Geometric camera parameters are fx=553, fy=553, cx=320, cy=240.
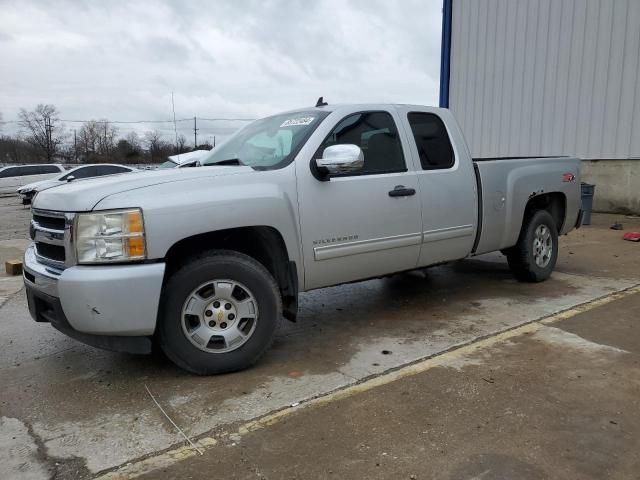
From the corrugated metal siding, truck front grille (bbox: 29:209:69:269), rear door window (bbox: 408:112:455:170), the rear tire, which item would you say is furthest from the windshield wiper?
the corrugated metal siding

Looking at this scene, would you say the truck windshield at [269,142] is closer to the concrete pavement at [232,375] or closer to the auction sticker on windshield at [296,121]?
the auction sticker on windshield at [296,121]

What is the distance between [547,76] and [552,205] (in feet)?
27.6

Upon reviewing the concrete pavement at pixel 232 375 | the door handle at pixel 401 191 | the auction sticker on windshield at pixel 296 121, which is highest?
the auction sticker on windshield at pixel 296 121

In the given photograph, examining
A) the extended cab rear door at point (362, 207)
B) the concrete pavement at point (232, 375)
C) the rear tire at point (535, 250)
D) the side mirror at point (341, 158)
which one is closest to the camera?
the concrete pavement at point (232, 375)

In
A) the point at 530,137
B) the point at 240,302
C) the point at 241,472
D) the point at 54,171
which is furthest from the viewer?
the point at 54,171

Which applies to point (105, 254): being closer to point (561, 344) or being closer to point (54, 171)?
point (561, 344)

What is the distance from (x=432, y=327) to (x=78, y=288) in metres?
2.88

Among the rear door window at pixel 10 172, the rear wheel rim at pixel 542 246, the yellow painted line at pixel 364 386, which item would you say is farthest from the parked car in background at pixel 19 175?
the yellow painted line at pixel 364 386

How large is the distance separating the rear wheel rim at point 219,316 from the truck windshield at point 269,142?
0.97 meters

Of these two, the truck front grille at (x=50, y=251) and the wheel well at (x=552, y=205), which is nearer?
the truck front grille at (x=50, y=251)

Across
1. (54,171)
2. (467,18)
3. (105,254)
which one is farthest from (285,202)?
(54,171)

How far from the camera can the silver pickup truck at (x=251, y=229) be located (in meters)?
3.32

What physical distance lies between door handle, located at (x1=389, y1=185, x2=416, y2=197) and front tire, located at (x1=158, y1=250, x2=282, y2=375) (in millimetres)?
1312

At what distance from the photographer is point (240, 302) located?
12.2 feet
